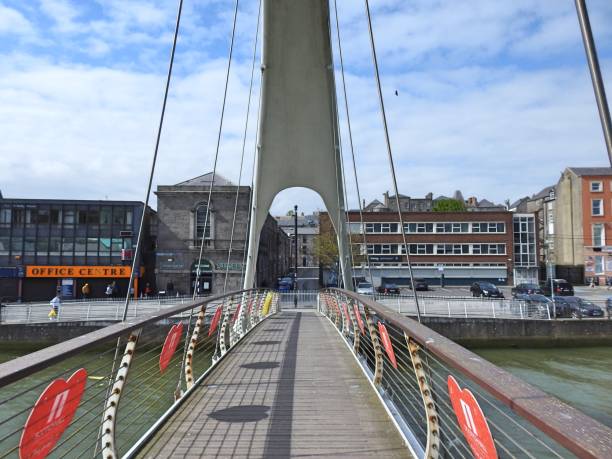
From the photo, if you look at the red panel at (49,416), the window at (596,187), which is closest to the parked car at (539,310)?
the red panel at (49,416)

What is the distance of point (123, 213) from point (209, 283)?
7.08 meters

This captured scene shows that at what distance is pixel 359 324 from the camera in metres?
6.86

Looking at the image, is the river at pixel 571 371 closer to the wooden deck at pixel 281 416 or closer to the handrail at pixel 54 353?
the wooden deck at pixel 281 416

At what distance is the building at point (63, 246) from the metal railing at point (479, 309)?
17.8m

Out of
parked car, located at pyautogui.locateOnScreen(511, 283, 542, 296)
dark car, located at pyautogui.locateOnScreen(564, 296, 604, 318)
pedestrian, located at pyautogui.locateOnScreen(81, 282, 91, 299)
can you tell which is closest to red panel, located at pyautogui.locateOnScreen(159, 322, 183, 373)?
dark car, located at pyautogui.locateOnScreen(564, 296, 604, 318)

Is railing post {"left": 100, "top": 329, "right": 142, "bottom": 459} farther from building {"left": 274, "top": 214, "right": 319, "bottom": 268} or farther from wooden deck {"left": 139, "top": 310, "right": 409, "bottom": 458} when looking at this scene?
building {"left": 274, "top": 214, "right": 319, "bottom": 268}

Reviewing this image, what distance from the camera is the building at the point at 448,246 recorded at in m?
46.9

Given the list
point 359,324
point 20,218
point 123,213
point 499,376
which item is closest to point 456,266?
point 123,213

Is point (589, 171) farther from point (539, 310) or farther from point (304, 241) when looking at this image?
point (304, 241)

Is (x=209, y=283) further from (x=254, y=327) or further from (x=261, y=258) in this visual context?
(x=254, y=327)

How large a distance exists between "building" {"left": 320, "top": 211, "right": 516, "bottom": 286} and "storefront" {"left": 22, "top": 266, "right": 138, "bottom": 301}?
19.4 m

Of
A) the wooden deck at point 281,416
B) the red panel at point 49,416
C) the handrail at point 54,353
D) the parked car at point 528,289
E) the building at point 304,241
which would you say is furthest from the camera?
the building at point 304,241

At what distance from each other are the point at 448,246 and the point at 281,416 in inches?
1768

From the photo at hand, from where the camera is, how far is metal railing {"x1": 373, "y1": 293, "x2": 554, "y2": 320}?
22.9m
